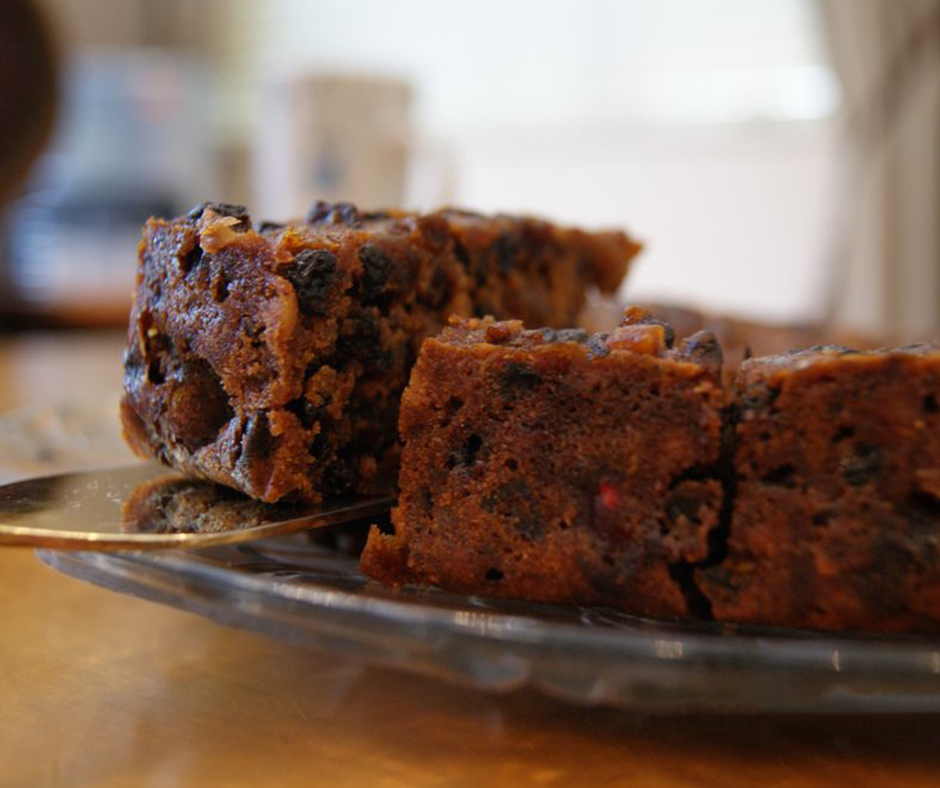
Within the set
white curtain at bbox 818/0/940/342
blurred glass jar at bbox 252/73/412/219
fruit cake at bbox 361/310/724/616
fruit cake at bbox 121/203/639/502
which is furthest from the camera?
white curtain at bbox 818/0/940/342

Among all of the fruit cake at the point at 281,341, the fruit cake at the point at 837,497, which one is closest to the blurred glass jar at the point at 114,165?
the fruit cake at the point at 281,341

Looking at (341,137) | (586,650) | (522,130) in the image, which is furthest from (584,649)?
(522,130)

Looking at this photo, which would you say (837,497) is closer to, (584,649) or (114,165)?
(584,649)

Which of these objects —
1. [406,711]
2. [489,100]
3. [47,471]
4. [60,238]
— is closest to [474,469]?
[406,711]

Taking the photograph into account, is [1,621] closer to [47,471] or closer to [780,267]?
[47,471]

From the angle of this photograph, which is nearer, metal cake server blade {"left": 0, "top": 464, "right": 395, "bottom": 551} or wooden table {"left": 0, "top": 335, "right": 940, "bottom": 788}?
wooden table {"left": 0, "top": 335, "right": 940, "bottom": 788}

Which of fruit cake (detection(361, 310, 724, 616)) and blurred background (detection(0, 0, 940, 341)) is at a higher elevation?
blurred background (detection(0, 0, 940, 341))

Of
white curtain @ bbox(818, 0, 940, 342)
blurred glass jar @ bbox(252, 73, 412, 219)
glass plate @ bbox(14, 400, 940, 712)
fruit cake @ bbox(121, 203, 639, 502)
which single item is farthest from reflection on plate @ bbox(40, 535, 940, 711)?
white curtain @ bbox(818, 0, 940, 342)

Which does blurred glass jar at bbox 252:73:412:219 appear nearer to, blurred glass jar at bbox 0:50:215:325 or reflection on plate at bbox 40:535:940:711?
reflection on plate at bbox 40:535:940:711
